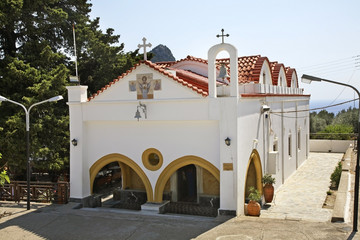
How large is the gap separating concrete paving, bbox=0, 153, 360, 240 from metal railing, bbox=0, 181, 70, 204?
466 mm

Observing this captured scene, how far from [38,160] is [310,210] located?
1334 cm

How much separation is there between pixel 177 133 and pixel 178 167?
49.0 inches

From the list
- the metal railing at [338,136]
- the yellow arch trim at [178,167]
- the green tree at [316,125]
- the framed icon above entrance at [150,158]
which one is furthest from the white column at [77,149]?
the green tree at [316,125]

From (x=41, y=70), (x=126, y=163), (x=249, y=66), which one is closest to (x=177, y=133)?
(x=126, y=163)

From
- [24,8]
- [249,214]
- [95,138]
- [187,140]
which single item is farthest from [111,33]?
[249,214]

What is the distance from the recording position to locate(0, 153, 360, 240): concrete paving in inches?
405

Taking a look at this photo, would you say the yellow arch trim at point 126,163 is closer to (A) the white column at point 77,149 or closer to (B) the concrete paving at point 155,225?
(A) the white column at point 77,149

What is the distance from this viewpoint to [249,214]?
41.6 ft

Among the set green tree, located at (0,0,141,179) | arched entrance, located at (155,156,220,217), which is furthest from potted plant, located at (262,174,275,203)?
green tree, located at (0,0,141,179)

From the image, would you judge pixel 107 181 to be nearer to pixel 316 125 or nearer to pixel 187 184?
pixel 187 184

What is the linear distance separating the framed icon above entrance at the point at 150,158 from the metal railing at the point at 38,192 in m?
3.44

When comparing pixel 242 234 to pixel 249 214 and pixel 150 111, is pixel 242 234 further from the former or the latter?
pixel 150 111

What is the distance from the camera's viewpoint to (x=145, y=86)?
43.4 feet

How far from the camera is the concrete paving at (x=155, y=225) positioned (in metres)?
10.3
